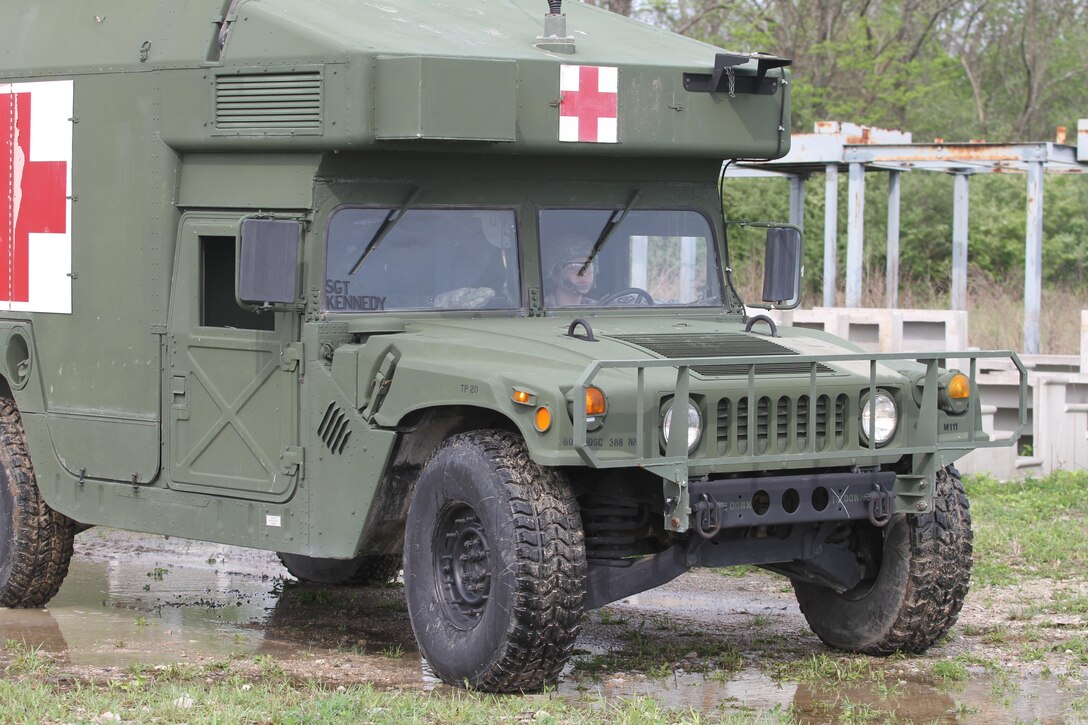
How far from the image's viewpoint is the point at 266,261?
7395mm

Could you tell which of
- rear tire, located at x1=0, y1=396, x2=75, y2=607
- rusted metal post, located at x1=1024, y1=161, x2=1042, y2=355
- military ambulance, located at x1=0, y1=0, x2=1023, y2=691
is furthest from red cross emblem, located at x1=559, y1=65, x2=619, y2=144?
rusted metal post, located at x1=1024, y1=161, x2=1042, y2=355

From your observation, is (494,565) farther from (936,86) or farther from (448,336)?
(936,86)

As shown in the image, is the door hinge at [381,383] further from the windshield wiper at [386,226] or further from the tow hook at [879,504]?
the tow hook at [879,504]

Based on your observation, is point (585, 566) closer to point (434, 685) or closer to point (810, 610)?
point (434, 685)

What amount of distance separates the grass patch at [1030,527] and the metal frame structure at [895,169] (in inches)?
159

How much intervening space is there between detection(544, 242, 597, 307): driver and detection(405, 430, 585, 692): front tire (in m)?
1.15

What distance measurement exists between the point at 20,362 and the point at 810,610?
13.5 ft

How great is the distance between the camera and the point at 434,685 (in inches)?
279

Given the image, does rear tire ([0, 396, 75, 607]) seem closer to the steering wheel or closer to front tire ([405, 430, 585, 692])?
front tire ([405, 430, 585, 692])

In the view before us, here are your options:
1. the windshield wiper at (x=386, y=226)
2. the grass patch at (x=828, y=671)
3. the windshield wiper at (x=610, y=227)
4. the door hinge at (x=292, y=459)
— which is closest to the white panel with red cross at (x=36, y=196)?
the door hinge at (x=292, y=459)

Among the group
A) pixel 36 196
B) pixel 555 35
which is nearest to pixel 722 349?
pixel 555 35

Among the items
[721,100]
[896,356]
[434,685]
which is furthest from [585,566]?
[721,100]

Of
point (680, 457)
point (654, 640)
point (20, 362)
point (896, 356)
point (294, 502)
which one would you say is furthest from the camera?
point (20, 362)

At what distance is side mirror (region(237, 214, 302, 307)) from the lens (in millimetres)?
7383
